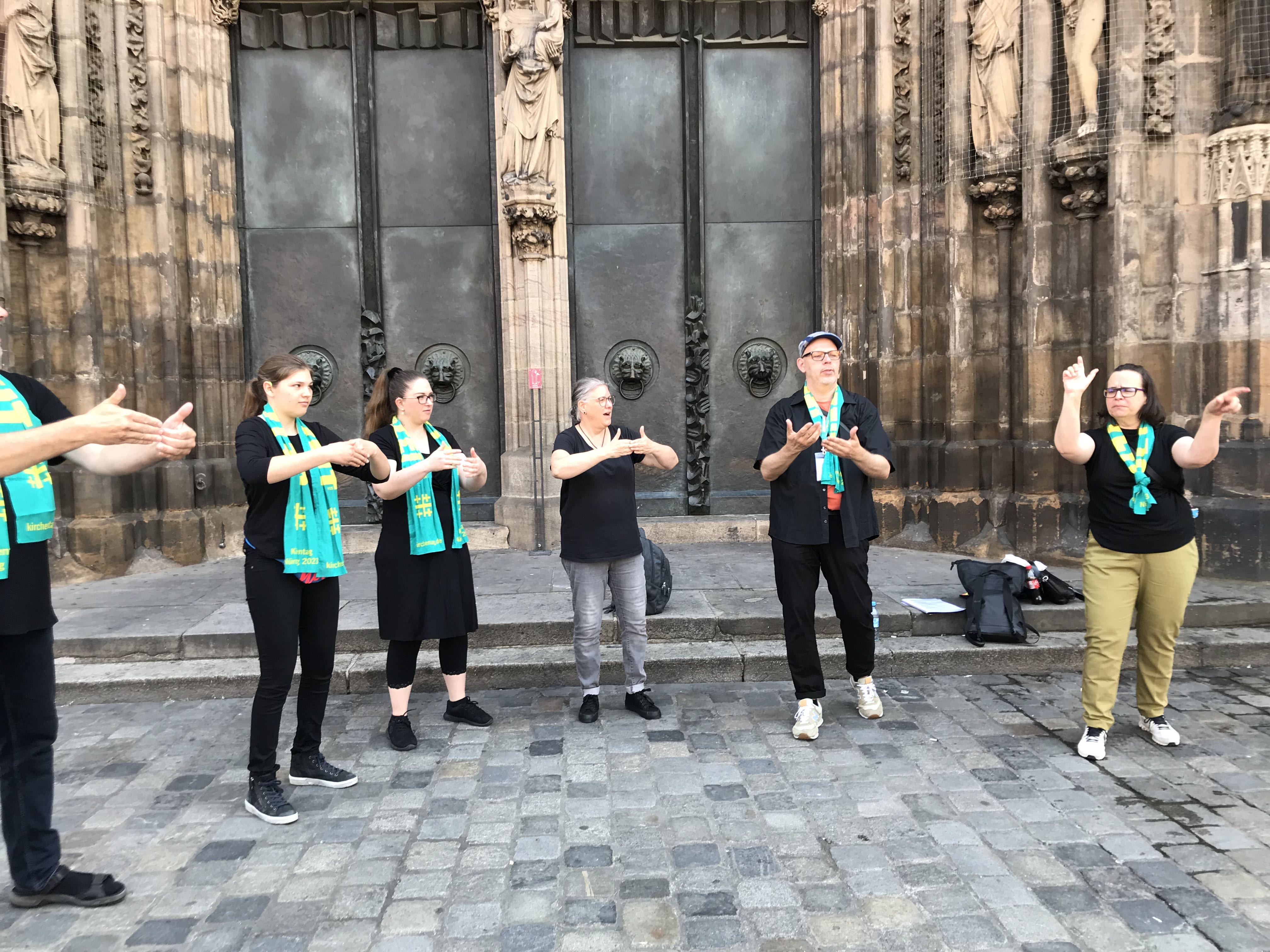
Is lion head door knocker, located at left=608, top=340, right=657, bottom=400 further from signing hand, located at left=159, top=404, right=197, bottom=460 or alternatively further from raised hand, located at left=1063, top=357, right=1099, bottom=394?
signing hand, located at left=159, top=404, right=197, bottom=460

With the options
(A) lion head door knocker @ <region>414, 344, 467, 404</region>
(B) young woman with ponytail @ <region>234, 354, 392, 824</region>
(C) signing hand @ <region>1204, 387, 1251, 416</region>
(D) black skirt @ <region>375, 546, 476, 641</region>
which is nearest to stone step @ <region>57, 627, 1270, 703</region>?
(D) black skirt @ <region>375, 546, 476, 641</region>

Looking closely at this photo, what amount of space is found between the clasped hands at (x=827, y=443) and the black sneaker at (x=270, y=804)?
2.66 m

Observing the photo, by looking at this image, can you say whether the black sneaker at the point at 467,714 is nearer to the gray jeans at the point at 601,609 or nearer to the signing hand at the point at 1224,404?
the gray jeans at the point at 601,609

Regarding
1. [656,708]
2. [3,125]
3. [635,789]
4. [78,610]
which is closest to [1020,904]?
[635,789]

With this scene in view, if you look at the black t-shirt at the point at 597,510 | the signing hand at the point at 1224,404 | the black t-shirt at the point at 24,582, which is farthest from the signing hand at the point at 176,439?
the signing hand at the point at 1224,404

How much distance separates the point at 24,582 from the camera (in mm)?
2914

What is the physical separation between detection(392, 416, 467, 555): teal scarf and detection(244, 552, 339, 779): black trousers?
22.0 inches

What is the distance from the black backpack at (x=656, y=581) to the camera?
19.6ft

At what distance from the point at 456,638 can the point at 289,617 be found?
108 centimetres

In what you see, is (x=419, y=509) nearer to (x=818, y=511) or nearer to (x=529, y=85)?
(x=818, y=511)

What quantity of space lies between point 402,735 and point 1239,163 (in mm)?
7088

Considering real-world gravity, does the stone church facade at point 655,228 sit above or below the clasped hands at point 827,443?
above

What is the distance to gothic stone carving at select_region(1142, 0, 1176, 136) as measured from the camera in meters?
6.95

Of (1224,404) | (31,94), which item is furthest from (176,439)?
(31,94)
